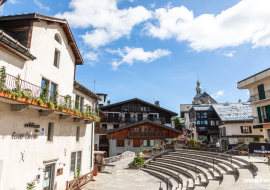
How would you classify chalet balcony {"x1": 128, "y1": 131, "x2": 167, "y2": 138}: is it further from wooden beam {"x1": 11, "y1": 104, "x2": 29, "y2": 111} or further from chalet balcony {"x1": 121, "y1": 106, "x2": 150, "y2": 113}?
wooden beam {"x1": 11, "y1": 104, "x2": 29, "y2": 111}

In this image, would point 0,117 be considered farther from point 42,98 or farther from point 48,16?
point 48,16

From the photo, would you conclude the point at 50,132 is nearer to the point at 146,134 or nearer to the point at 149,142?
the point at 146,134

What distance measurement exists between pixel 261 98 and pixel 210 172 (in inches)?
699

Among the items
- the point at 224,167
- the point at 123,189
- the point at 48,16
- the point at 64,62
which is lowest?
the point at 123,189

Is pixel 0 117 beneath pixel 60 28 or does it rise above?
beneath

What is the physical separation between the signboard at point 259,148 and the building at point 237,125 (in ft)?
65.9

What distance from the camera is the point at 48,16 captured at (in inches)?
492

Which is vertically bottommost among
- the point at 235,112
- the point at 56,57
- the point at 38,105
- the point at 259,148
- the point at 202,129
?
the point at 259,148

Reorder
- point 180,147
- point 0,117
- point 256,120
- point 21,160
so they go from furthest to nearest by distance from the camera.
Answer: point 256,120 → point 180,147 → point 21,160 → point 0,117

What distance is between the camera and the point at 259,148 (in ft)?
44.7

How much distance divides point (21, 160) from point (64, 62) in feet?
26.1

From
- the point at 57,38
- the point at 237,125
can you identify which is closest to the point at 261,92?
the point at 237,125

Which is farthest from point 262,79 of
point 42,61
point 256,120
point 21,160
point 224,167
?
point 21,160

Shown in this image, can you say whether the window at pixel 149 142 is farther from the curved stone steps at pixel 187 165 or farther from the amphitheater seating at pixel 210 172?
the amphitheater seating at pixel 210 172
